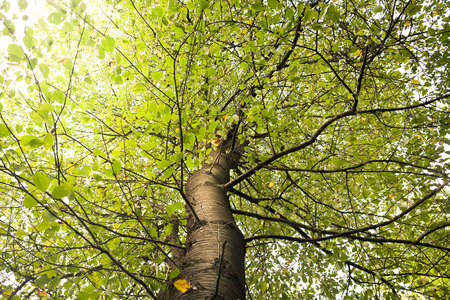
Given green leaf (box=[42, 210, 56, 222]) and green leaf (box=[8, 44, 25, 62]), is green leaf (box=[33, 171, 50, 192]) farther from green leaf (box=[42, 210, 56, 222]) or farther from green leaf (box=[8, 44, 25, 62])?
green leaf (box=[8, 44, 25, 62])

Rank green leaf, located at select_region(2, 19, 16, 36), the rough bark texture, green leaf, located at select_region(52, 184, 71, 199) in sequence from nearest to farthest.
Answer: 1. green leaf, located at select_region(52, 184, 71, 199)
2. green leaf, located at select_region(2, 19, 16, 36)
3. the rough bark texture

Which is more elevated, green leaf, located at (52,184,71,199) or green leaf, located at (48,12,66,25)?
green leaf, located at (48,12,66,25)

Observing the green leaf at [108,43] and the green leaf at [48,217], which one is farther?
the green leaf at [108,43]

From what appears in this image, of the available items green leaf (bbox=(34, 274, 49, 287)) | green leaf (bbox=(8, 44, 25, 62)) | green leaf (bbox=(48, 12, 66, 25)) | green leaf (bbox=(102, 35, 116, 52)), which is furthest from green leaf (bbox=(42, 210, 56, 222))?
green leaf (bbox=(48, 12, 66, 25))

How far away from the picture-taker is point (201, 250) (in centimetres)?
219

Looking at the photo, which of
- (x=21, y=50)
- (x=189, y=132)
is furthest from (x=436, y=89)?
(x=21, y=50)

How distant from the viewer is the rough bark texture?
6.03ft

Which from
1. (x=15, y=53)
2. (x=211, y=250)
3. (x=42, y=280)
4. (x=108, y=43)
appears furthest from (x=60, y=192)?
(x=211, y=250)

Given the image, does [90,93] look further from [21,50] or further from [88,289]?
[88,289]

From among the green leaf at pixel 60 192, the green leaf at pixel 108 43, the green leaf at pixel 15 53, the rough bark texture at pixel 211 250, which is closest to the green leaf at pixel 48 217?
the green leaf at pixel 60 192

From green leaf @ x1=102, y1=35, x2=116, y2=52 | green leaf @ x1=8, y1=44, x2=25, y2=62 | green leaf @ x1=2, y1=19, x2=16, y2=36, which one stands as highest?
green leaf @ x1=102, y1=35, x2=116, y2=52

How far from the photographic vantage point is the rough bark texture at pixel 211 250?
1839 mm

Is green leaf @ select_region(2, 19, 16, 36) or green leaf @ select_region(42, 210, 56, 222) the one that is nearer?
green leaf @ select_region(42, 210, 56, 222)

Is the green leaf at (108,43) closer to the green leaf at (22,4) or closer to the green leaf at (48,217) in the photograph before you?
the green leaf at (22,4)
